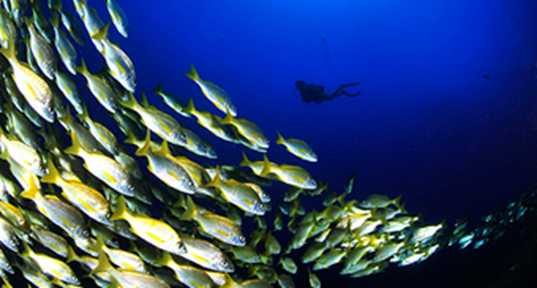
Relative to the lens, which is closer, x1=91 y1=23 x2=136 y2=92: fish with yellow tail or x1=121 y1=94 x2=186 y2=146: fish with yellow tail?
x1=91 y1=23 x2=136 y2=92: fish with yellow tail

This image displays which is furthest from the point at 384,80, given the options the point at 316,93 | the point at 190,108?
the point at 190,108

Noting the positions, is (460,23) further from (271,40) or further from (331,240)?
(331,240)

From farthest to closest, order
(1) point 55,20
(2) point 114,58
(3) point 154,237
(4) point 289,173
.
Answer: (4) point 289,173, (1) point 55,20, (2) point 114,58, (3) point 154,237

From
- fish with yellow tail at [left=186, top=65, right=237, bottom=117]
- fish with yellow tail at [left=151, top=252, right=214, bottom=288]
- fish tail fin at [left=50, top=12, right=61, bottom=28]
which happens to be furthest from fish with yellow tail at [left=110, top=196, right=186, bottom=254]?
fish tail fin at [left=50, top=12, right=61, bottom=28]

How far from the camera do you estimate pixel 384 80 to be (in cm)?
2328

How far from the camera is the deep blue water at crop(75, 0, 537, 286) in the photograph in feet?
56.8

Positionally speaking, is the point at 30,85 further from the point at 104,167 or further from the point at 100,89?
the point at 104,167

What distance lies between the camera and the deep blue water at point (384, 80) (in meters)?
17.3

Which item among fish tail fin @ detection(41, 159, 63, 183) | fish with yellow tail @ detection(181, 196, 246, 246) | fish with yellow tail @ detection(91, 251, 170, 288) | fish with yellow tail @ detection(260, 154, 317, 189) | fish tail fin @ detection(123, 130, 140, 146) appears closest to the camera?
fish tail fin @ detection(41, 159, 63, 183)

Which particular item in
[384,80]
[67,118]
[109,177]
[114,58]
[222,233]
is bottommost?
[222,233]

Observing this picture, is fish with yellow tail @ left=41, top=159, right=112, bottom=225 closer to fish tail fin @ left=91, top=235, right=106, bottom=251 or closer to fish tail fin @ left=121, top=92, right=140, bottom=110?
fish tail fin @ left=91, top=235, right=106, bottom=251

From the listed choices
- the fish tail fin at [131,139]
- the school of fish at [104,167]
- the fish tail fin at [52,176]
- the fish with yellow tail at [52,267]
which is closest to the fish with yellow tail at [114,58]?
the school of fish at [104,167]

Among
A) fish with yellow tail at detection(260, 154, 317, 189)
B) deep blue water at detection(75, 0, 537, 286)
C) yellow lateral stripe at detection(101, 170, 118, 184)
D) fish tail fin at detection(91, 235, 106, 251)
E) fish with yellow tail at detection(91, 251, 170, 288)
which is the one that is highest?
deep blue water at detection(75, 0, 537, 286)

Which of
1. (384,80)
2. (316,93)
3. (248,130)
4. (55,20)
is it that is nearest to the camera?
(55,20)
